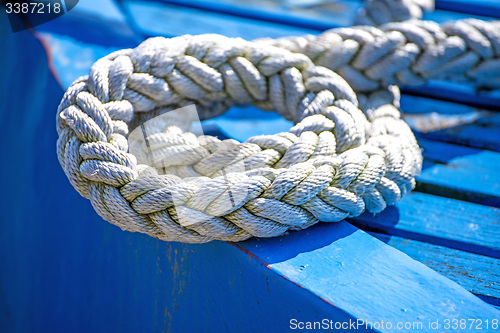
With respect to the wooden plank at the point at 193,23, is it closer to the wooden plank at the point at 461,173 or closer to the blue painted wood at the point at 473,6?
the blue painted wood at the point at 473,6

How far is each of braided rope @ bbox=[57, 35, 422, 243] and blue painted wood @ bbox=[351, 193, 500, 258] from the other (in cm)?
7

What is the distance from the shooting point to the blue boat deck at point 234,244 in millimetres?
804

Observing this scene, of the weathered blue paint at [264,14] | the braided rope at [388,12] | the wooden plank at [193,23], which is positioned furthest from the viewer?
the weathered blue paint at [264,14]

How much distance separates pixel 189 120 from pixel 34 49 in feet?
1.97

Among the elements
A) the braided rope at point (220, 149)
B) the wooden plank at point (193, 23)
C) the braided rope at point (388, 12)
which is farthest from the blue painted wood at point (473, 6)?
the braided rope at point (220, 149)

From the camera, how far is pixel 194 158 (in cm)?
95

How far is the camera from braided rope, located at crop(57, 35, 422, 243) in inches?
32.8

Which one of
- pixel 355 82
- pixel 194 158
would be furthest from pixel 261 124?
pixel 194 158

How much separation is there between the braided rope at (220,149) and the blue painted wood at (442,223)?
7 cm

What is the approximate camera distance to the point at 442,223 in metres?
1.08

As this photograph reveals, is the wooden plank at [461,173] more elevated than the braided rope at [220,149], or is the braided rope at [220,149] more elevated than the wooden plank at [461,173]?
Answer: the braided rope at [220,149]

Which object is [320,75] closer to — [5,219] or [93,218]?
[93,218]

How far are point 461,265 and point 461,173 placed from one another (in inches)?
12.3

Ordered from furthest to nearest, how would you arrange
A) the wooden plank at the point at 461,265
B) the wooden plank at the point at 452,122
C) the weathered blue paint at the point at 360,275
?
the wooden plank at the point at 452,122
the wooden plank at the point at 461,265
the weathered blue paint at the point at 360,275
